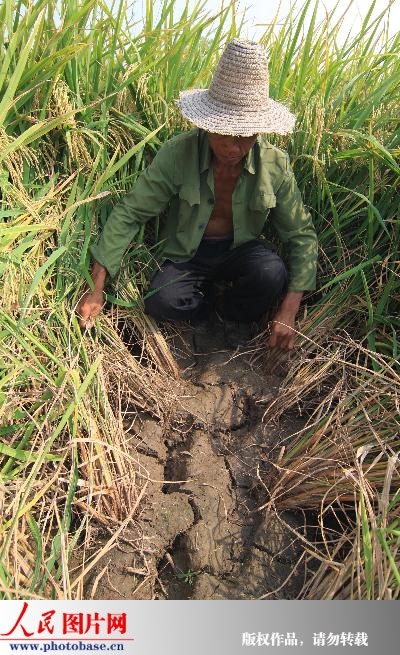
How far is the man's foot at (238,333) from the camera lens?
2.29m

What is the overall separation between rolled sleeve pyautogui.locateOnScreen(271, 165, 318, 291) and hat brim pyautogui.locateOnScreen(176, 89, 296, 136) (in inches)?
10.5

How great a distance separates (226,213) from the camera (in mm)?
2139

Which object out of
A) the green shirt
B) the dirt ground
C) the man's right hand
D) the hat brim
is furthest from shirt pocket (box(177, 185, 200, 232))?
the dirt ground

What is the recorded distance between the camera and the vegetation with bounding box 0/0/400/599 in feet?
4.97

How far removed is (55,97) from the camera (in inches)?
79.1

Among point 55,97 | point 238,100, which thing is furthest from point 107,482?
point 55,97

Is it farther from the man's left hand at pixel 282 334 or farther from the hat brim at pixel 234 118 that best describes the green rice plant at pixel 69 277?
the man's left hand at pixel 282 334

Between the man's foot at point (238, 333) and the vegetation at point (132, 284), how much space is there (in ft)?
0.91

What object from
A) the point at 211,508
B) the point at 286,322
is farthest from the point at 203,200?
the point at 211,508

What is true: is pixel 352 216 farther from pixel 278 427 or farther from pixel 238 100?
pixel 278 427

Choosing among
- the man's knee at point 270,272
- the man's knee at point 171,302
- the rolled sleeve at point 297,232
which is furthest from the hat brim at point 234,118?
the man's knee at point 171,302

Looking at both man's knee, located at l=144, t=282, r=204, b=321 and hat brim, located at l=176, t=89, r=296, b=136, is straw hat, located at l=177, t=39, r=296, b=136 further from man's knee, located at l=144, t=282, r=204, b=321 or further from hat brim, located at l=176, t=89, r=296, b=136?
man's knee, located at l=144, t=282, r=204, b=321

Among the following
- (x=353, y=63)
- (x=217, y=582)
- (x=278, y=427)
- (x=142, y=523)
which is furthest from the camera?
(x=353, y=63)

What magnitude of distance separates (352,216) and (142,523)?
130cm
